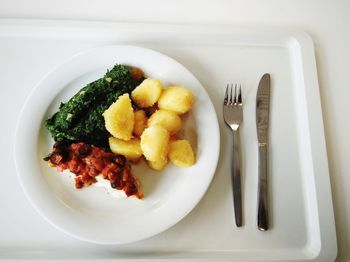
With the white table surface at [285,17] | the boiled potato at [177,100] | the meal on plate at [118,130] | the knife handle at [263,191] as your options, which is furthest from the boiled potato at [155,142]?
the white table surface at [285,17]

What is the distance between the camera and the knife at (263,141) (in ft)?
4.45

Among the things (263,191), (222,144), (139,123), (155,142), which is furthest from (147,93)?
(263,191)

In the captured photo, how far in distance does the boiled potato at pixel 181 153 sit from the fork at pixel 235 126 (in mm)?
231

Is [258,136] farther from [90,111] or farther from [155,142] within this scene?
[90,111]

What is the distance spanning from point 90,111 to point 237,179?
28.6 inches

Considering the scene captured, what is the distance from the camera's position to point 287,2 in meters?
1.80

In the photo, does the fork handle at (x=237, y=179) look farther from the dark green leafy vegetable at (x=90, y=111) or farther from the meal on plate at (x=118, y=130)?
the dark green leafy vegetable at (x=90, y=111)

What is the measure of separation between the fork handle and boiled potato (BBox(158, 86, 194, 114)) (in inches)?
11.4

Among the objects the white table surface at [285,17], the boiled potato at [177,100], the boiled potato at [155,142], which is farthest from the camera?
the white table surface at [285,17]

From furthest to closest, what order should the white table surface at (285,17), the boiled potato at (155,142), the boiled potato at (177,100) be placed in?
the white table surface at (285,17), the boiled potato at (177,100), the boiled potato at (155,142)

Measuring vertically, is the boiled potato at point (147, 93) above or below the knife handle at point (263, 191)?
above

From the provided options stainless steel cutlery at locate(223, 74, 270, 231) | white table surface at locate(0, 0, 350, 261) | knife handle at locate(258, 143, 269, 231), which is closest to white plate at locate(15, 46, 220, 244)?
stainless steel cutlery at locate(223, 74, 270, 231)

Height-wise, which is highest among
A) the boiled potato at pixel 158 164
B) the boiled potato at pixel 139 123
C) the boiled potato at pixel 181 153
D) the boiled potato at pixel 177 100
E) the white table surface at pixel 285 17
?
the white table surface at pixel 285 17

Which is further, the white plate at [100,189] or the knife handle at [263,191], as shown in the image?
the knife handle at [263,191]
